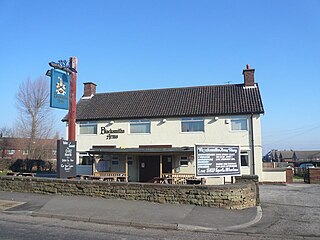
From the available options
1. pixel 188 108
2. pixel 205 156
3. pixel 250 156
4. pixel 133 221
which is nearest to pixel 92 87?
pixel 188 108

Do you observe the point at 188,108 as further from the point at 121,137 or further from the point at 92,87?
the point at 92,87

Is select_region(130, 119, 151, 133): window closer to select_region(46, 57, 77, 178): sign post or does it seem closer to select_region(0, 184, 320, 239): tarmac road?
select_region(46, 57, 77, 178): sign post

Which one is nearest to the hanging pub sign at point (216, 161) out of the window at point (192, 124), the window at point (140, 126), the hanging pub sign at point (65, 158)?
the hanging pub sign at point (65, 158)

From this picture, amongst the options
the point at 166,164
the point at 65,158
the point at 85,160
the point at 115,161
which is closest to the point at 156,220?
the point at 65,158

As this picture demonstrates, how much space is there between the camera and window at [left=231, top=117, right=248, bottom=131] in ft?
84.9

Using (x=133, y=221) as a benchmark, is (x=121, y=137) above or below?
above

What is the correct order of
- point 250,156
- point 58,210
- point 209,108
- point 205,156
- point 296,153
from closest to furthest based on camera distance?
point 58,210
point 205,156
point 250,156
point 209,108
point 296,153

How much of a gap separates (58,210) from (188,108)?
58.5 feet

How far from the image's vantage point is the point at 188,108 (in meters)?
27.8

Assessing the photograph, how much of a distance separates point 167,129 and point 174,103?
2632 mm

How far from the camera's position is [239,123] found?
26078mm

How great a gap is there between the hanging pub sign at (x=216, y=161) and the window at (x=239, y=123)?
36.2ft

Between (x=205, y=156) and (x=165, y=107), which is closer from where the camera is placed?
(x=205, y=156)

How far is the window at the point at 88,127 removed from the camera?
1163 inches
